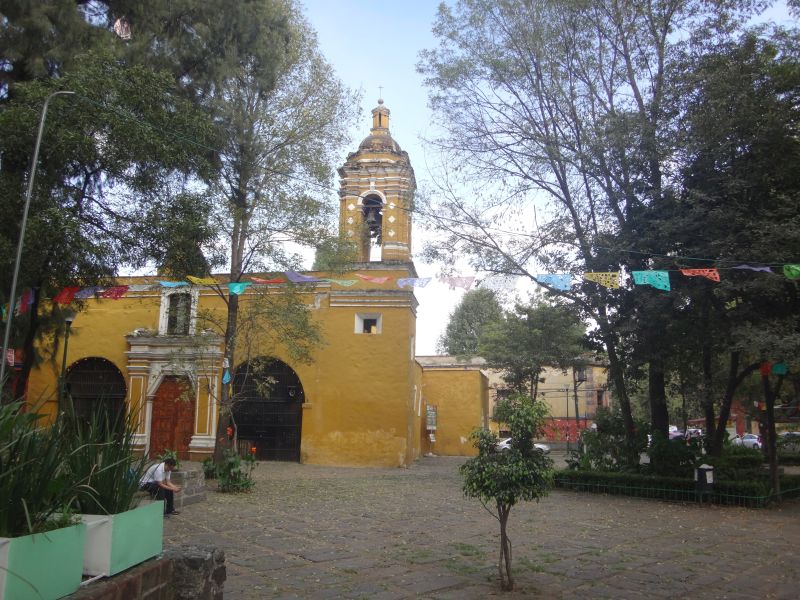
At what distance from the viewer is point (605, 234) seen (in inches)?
518

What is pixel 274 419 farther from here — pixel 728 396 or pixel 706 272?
pixel 706 272

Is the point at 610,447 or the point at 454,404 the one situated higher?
the point at 454,404

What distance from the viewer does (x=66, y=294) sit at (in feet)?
37.4

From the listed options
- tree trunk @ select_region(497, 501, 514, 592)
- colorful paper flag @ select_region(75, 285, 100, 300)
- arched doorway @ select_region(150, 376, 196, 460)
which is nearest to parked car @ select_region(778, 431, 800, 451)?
tree trunk @ select_region(497, 501, 514, 592)

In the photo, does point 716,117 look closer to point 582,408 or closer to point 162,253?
point 162,253

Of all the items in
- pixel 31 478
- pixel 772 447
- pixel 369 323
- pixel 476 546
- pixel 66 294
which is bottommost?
pixel 476 546

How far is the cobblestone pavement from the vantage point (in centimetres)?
554

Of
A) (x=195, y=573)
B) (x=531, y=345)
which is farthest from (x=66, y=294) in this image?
(x=531, y=345)

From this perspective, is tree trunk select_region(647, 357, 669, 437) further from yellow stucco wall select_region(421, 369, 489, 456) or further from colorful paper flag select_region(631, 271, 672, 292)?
yellow stucco wall select_region(421, 369, 489, 456)

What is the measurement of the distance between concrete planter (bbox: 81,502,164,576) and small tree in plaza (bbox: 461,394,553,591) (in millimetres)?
3281

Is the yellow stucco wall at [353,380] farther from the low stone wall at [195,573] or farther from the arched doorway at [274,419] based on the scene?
the low stone wall at [195,573]

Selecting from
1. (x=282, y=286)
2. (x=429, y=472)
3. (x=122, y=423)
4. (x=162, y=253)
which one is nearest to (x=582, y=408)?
(x=429, y=472)

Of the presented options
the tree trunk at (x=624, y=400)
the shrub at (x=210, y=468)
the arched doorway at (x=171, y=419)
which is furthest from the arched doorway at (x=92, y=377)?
the tree trunk at (x=624, y=400)

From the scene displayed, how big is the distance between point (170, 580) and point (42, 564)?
37.2 inches
